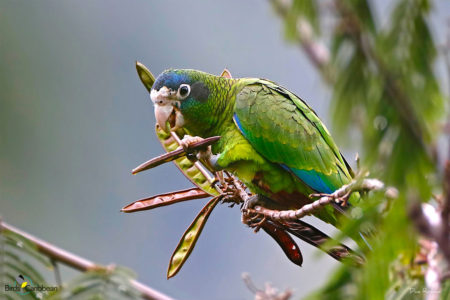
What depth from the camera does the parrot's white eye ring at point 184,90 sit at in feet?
7.32

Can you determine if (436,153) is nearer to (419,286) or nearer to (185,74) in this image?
(419,286)

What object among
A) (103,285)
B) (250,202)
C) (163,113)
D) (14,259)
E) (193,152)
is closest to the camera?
(103,285)

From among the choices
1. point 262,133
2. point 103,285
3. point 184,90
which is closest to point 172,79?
point 184,90

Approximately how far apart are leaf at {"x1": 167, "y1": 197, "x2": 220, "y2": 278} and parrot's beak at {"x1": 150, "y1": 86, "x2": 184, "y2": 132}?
1.78 feet

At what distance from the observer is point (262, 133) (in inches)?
85.3

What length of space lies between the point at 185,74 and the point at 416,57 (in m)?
1.67

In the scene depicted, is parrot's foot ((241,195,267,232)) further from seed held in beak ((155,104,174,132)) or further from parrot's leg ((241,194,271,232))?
seed held in beak ((155,104,174,132))

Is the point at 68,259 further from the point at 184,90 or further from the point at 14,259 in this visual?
the point at 184,90

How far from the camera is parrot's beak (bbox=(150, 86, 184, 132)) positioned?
2.15 m

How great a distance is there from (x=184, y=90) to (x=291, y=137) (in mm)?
546

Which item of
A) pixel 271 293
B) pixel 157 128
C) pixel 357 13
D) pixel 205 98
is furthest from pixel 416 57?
pixel 205 98

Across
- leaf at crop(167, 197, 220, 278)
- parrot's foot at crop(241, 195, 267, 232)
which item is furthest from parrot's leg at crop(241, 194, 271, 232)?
leaf at crop(167, 197, 220, 278)

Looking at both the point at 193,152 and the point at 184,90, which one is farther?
the point at 184,90

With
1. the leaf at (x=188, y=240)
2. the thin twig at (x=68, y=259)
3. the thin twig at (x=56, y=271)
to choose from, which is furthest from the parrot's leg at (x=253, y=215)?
the thin twig at (x=56, y=271)
